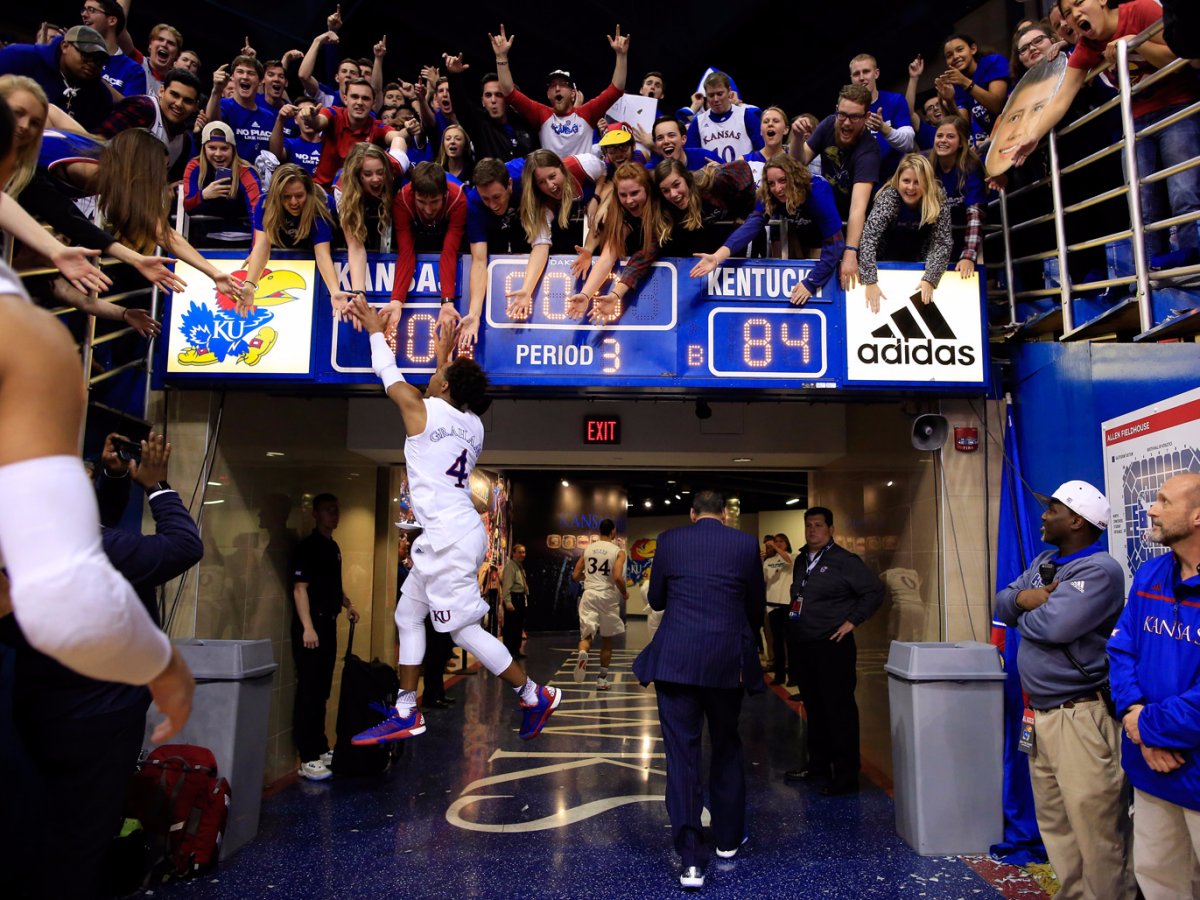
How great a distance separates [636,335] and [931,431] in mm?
2150

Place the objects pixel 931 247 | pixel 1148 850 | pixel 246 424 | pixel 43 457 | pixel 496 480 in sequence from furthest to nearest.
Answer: pixel 496 480, pixel 246 424, pixel 931 247, pixel 1148 850, pixel 43 457

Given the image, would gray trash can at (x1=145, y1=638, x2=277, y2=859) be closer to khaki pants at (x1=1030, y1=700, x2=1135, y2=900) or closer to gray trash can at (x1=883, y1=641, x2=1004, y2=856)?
gray trash can at (x1=883, y1=641, x2=1004, y2=856)

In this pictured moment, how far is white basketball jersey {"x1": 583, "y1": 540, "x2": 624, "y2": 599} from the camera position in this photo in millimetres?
9660

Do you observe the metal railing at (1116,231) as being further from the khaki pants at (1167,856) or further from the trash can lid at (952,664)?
the khaki pants at (1167,856)

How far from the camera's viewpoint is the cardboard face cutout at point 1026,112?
17.5ft

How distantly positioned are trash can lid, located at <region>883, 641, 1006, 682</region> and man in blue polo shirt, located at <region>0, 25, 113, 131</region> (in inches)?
247

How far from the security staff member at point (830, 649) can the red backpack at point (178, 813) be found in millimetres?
3919

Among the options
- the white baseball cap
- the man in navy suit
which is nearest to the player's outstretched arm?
the man in navy suit

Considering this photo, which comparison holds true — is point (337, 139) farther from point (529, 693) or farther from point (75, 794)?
point (75, 794)

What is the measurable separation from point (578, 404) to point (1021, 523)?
12.3 feet

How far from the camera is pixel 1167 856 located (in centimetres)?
293

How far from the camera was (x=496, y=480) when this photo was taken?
43.7 ft

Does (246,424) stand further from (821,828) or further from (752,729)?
(752,729)

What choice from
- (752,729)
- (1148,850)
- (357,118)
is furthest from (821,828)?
(357,118)
